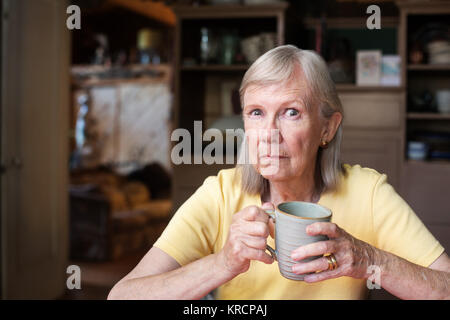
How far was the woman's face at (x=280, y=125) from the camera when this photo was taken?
0.80 meters

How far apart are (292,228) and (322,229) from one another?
0.04m

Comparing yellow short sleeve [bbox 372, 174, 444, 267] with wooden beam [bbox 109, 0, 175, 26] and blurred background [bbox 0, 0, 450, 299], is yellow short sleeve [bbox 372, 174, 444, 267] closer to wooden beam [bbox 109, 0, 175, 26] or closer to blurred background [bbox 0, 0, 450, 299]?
blurred background [bbox 0, 0, 450, 299]

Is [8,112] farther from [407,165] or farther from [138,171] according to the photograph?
[138,171]

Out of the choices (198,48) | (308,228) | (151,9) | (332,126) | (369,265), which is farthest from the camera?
(151,9)

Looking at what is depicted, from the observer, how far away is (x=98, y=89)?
703cm

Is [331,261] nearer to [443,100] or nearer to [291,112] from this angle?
[291,112]

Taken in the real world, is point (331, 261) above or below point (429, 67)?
below

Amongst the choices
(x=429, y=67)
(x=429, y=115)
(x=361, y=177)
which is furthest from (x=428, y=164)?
(x=361, y=177)

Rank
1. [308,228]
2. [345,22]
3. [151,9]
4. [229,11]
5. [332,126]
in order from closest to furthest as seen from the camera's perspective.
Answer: [308,228]
[332,126]
[229,11]
[345,22]
[151,9]

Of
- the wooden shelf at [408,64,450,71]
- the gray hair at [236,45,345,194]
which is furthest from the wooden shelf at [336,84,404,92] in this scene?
the gray hair at [236,45,345,194]

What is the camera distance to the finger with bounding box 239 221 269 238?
71 centimetres

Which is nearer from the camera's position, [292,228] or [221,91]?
[292,228]

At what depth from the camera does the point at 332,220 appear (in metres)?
0.96

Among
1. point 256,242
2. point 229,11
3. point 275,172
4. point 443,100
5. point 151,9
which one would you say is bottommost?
point 256,242
